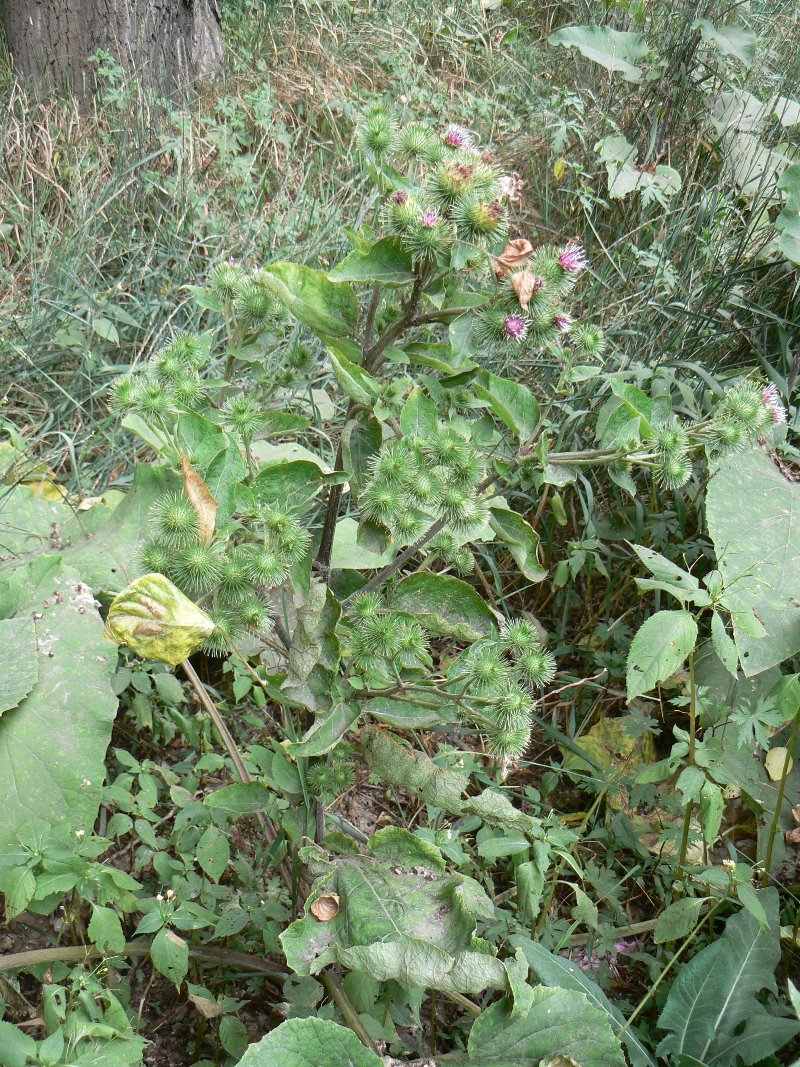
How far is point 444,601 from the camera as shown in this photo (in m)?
1.64

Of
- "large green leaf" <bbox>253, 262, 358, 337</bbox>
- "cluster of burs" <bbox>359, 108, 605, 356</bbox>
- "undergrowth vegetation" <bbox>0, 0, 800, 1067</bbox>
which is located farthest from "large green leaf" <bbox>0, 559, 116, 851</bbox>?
"cluster of burs" <bbox>359, 108, 605, 356</bbox>

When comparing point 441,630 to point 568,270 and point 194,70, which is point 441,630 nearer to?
point 568,270

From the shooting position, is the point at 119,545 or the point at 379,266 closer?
the point at 379,266

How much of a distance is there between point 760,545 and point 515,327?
1057 millimetres

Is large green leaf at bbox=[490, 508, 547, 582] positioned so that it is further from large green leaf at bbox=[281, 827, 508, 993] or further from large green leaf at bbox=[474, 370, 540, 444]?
large green leaf at bbox=[281, 827, 508, 993]

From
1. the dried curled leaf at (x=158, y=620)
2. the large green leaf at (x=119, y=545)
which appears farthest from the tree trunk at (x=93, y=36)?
the dried curled leaf at (x=158, y=620)

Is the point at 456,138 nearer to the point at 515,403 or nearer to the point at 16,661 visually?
the point at 515,403

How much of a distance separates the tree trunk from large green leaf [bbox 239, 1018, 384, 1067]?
436cm

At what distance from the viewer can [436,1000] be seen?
1.88m

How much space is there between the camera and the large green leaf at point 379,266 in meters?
1.41

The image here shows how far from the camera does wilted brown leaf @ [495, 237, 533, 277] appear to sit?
141cm

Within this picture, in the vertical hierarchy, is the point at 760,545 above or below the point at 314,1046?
above

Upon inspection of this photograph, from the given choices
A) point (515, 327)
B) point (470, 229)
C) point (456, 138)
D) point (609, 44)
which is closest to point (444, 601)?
point (515, 327)

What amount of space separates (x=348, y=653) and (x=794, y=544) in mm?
1189
